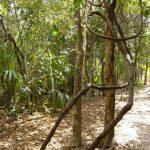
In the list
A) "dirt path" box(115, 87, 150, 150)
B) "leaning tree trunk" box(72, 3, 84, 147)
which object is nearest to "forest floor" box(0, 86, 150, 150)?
"dirt path" box(115, 87, 150, 150)

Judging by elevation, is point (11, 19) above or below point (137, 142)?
above

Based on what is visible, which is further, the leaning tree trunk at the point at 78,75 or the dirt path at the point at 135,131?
the dirt path at the point at 135,131

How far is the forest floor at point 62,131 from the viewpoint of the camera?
8.22 meters

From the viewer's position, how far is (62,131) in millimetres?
9680

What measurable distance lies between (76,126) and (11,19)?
6.74 meters

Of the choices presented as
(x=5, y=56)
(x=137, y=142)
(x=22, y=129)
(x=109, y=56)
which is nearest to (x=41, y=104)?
(x=22, y=129)

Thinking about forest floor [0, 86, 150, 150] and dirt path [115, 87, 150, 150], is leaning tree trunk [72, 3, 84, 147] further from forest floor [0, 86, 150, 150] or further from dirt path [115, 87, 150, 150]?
dirt path [115, 87, 150, 150]

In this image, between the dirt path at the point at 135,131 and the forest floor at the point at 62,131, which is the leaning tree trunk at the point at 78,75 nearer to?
the forest floor at the point at 62,131

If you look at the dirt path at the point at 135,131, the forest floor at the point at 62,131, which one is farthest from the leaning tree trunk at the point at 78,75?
the dirt path at the point at 135,131

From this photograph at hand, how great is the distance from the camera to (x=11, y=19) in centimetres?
1246

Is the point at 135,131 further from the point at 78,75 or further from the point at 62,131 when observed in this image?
the point at 78,75

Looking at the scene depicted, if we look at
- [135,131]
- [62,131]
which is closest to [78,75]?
[62,131]

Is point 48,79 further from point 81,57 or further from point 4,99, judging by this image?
point 81,57

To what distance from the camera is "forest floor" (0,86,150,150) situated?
8.22 meters
